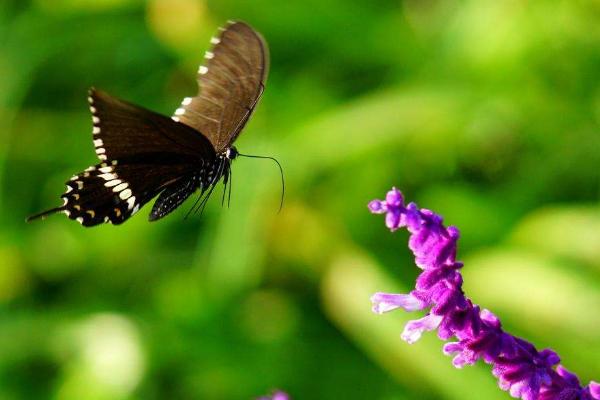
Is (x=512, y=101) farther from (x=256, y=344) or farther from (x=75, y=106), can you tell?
(x=75, y=106)

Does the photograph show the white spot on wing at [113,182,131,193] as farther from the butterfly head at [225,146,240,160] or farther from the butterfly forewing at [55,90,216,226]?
the butterfly head at [225,146,240,160]

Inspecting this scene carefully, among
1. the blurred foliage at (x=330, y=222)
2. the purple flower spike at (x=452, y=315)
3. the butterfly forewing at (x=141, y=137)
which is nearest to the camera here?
the purple flower spike at (x=452, y=315)

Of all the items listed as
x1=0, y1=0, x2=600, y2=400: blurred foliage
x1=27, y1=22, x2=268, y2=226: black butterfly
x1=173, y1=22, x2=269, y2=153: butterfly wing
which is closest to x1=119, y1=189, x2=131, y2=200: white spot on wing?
x1=27, y1=22, x2=268, y2=226: black butterfly

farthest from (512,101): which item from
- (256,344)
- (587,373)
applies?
(256,344)

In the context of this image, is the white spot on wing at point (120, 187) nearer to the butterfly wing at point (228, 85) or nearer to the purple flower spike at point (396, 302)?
the butterfly wing at point (228, 85)

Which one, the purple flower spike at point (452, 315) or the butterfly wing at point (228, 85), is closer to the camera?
the purple flower spike at point (452, 315)

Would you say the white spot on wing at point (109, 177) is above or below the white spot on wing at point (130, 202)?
above

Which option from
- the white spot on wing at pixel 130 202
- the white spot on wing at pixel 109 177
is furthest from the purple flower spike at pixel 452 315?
the white spot on wing at pixel 109 177
